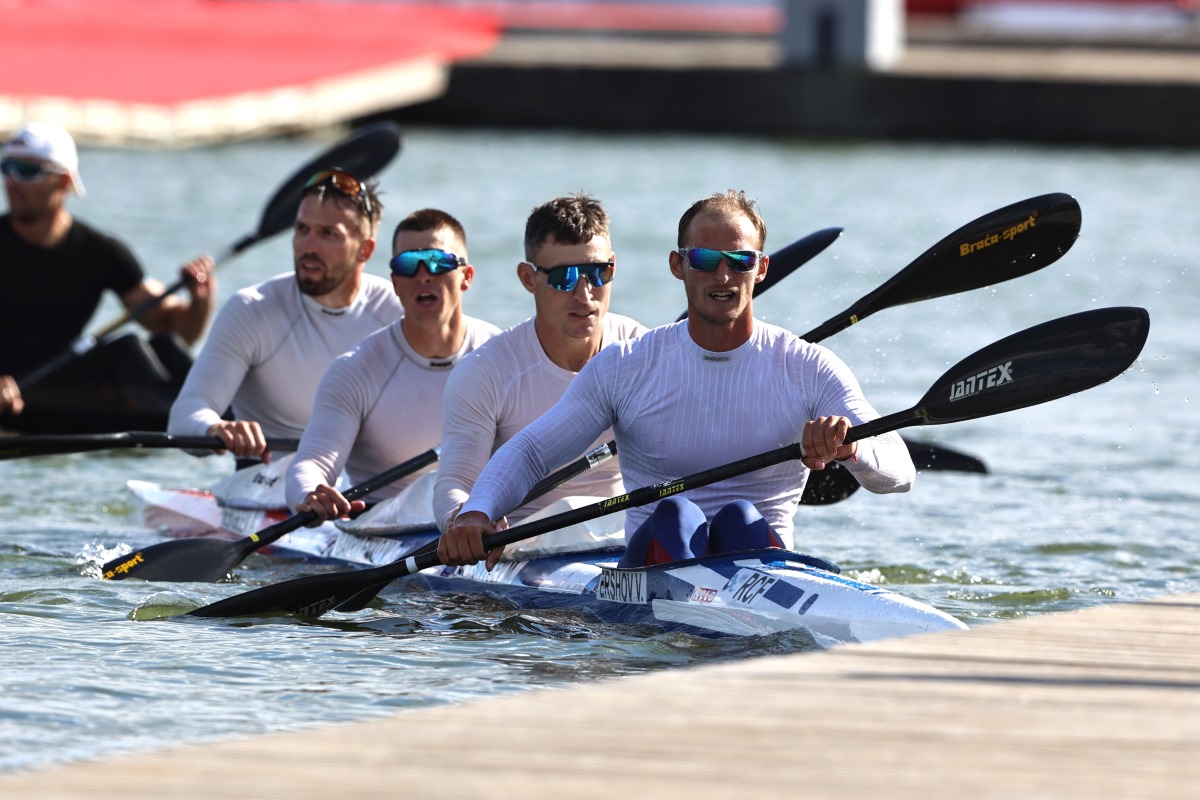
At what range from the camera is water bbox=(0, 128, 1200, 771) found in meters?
4.83

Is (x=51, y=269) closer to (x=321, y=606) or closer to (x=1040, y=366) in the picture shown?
(x=321, y=606)

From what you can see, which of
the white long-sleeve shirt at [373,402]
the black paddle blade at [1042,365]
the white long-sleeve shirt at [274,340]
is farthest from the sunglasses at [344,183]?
the black paddle blade at [1042,365]

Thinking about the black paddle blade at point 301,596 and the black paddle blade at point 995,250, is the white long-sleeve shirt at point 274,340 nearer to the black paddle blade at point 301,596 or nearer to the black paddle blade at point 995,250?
the black paddle blade at point 301,596

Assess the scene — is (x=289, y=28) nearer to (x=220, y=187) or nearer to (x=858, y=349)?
(x=220, y=187)

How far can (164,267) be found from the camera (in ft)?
48.2

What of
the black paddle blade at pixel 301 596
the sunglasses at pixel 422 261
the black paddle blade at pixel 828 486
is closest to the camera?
the black paddle blade at pixel 301 596

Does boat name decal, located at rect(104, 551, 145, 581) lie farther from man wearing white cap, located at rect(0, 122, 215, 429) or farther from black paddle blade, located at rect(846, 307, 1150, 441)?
black paddle blade, located at rect(846, 307, 1150, 441)

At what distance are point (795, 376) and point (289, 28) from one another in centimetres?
2256

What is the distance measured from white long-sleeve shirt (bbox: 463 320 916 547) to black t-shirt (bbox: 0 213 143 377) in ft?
12.6

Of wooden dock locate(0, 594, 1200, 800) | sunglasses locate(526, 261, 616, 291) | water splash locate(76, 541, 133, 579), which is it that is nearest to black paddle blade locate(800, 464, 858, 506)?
sunglasses locate(526, 261, 616, 291)

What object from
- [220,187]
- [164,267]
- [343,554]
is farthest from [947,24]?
[343,554]

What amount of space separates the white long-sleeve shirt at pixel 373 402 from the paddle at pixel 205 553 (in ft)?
0.35

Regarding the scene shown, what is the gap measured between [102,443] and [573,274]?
2378 millimetres

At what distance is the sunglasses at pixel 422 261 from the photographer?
19.6ft
